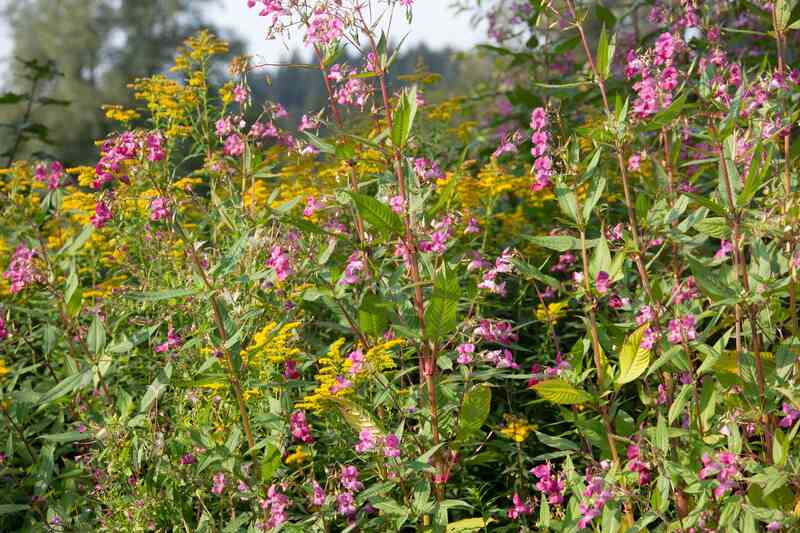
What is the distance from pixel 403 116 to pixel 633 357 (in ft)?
3.15

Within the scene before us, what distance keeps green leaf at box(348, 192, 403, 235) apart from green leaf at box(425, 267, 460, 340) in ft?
0.65

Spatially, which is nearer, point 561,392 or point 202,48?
point 561,392

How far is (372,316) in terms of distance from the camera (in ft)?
9.52

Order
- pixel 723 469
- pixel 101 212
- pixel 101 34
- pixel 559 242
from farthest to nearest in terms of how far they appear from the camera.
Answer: pixel 101 34 < pixel 101 212 < pixel 559 242 < pixel 723 469

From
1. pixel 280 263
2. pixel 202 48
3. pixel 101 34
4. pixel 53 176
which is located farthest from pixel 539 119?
pixel 101 34

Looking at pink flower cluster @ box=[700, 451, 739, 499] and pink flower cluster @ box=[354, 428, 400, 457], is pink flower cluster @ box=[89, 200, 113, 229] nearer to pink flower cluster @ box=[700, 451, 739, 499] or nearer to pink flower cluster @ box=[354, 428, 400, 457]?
pink flower cluster @ box=[354, 428, 400, 457]

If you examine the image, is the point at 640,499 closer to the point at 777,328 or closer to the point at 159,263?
the point at 777,328

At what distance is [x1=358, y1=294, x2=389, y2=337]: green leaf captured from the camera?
2.83 meters

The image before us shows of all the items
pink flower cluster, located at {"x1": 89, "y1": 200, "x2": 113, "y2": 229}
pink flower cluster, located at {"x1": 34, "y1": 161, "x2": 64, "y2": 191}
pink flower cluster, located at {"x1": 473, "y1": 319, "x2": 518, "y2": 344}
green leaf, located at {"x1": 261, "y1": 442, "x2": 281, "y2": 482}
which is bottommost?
green leaf, located at {"x1": 261, "y1": 442, "x2": 281, "y2": 482}

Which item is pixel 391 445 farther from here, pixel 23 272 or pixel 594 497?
pixel 23 272

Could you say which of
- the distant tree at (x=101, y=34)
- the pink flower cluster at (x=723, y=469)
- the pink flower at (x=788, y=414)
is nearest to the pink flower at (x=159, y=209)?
the pink flower cluster at (x=723, y=469)

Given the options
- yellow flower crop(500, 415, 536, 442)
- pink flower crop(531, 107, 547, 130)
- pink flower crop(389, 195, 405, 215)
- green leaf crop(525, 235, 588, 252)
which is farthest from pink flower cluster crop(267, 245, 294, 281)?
yellow flower crop(500, 415, 536, 442)

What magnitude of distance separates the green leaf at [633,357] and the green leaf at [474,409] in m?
0.41

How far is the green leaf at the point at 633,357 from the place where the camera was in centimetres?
251
